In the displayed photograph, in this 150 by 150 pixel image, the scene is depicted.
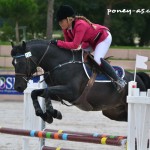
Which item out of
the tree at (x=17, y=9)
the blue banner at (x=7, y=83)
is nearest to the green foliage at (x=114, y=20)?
the tree at (x=17, y=9)

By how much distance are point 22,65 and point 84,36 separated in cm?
83

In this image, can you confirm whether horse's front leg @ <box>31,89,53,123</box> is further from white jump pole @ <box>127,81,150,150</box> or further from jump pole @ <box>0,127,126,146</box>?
white jump pole @ <box>127,81,150,150</box>

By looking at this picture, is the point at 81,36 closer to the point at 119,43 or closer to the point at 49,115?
the point at 49,115

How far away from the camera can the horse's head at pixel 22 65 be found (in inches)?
258

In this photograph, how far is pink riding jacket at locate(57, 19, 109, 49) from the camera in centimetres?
648

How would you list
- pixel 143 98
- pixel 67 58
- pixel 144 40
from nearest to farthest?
pixel 143 98 → pixel 67 58 → pixel 144 40

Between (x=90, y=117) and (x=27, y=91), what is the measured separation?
215 inches

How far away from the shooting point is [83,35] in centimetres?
650

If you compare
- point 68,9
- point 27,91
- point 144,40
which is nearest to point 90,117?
point 27,91

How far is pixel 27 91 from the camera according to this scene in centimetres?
734

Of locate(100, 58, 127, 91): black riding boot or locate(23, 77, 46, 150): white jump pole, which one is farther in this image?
locate(23, 77, 46, 150): white jump pole

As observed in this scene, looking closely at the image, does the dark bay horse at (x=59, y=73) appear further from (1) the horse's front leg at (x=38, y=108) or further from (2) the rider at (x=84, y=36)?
(2) the rider at (x=84, y=36)

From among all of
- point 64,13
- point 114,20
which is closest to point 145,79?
point 64,13

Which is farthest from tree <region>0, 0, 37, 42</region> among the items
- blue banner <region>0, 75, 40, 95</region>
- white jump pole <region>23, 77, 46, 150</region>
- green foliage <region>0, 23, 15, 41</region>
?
white jump pole <region>23, 77, 46, 150</region>
